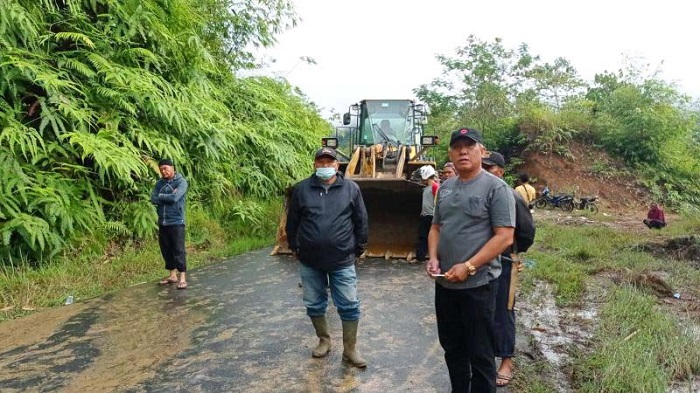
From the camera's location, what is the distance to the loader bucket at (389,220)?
8.28 metres

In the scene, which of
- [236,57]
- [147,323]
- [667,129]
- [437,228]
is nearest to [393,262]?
[147,323]

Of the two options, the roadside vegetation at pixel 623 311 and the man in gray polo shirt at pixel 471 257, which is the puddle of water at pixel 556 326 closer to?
the roadside vegetation at pixel 623 311

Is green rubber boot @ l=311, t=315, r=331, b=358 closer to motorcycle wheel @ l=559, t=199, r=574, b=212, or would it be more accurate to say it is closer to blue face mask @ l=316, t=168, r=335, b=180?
blue face mask @ l=316, t=168, r=335, b=180

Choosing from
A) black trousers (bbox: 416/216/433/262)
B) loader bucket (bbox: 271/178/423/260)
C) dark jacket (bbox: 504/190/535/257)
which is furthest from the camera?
loader bucket (bbox: 271/178/423/260)

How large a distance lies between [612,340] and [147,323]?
13.9 ft

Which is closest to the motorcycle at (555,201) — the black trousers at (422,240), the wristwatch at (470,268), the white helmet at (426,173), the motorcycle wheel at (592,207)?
the motorcycle wheel at (592,207)

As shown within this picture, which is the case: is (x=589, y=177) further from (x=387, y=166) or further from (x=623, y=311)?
(x=623, y=311)

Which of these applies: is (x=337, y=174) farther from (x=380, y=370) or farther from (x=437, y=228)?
(x=380, y=370)

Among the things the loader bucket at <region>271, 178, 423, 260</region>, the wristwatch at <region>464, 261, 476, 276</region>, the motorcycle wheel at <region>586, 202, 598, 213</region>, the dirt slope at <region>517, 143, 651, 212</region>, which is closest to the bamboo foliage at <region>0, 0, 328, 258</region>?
the loader bucket at <region>271, 178, 423, 260</region>

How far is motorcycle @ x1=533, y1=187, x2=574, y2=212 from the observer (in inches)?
722

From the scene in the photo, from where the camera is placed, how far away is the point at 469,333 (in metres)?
2.84

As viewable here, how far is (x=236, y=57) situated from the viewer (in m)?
12.0

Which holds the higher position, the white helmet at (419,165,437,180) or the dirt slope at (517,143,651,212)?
the white helmet at (419,165,437,180)

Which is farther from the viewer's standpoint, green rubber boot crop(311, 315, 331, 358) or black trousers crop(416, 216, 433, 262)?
black trousers crop(416, 216, 433, 262)
